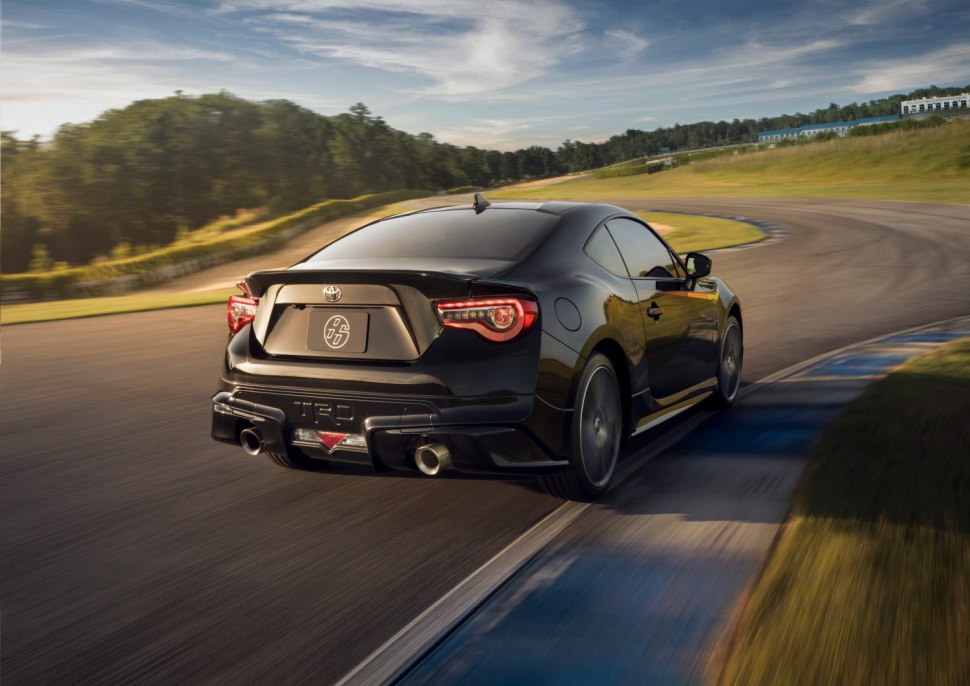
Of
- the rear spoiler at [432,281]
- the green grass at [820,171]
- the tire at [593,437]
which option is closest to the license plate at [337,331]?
the rear spoiler at [432,281]

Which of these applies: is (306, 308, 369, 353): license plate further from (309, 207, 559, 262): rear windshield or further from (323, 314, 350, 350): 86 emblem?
(309, 207, 559, 262): rear windshield

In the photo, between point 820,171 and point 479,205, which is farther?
point 820,171

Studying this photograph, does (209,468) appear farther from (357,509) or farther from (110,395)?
(110,395)

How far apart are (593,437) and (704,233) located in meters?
29.3

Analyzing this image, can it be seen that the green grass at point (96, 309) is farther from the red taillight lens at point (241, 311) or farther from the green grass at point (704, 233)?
the green grass at point (704, 233)

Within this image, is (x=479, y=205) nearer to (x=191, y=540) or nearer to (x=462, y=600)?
(x=191, y=540)

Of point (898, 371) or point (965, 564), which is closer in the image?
point (965, 564)

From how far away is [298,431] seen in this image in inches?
181

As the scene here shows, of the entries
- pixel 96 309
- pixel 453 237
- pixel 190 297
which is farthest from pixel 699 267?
pixel 190 297

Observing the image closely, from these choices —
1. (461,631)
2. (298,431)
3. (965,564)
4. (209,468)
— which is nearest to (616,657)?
(461,631)

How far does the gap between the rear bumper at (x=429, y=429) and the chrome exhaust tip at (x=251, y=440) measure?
0.20 m

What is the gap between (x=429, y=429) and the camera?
14.0ft

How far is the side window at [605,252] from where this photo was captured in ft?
17.3

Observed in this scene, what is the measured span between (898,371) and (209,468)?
220 inches
